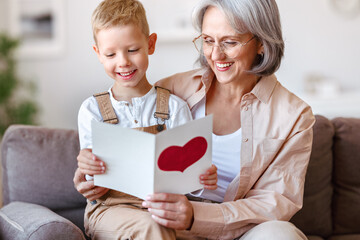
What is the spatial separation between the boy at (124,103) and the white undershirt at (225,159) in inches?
6.9

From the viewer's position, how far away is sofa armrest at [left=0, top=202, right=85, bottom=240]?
5.41ft

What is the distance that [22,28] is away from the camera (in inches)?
193

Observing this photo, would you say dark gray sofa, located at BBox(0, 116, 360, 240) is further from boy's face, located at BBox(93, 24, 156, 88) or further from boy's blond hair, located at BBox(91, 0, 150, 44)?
boy's blond hair, located at BBox(91, 0, 150, 44)

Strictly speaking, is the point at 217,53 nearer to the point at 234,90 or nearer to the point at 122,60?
the point at 234,90

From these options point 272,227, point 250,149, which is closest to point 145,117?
point 250,149

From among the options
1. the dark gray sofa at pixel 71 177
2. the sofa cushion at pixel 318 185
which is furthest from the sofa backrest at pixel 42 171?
the sofa cushion at pixel 318 185

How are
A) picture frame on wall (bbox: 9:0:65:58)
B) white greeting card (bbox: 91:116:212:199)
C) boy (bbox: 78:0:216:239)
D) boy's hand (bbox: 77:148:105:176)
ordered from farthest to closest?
picture frame on wall (bbox: 9:0:65:58)
boy (bbox: 78:0:216:239)
boy's hand (bbox: 77:148:105:176)
white greeting card (bbox: 91:116:212:199)

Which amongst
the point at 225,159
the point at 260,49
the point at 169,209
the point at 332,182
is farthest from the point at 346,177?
the point at 169,209

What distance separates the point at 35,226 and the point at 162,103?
2.12ft

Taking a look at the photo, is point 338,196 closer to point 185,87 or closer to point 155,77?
point 185,87

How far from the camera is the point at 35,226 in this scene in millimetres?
1677

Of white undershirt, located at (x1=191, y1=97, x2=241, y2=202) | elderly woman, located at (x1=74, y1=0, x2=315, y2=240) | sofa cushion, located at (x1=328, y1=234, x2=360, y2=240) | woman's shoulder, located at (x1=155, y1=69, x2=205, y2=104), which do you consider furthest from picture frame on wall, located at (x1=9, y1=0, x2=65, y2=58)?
sofa cushion, located at (x1=328, y1=234, x2=360, y2=240)

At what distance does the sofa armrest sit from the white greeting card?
0.24 metres

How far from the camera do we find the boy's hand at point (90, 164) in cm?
154
